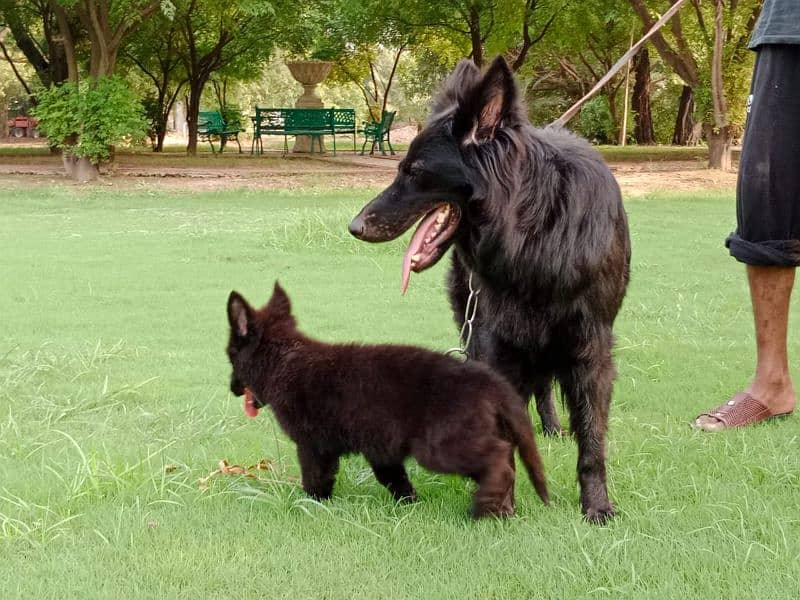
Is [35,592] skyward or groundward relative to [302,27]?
groundward

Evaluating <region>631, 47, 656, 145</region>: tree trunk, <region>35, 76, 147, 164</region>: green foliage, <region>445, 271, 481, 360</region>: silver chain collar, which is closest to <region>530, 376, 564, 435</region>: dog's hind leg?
<region>445, 271, 481, 360</region>: silver chain collar

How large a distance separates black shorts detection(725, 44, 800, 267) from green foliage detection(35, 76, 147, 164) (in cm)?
1595

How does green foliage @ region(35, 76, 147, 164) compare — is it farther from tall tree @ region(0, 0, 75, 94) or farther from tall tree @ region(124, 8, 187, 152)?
tall tree @ region(124, 8, 187, 152)

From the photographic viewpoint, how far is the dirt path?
1886 cm

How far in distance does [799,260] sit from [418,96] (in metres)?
47.0

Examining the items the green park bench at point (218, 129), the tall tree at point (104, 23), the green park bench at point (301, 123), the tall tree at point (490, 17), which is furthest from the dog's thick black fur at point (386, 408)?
the green park bench at point (218, 129)

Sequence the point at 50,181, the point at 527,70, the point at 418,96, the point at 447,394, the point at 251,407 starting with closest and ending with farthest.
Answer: the point at 447,394, the point at 251,407, the point at 50,181, the point at 527,70, the point at 418,96

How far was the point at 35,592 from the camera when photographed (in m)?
2.98

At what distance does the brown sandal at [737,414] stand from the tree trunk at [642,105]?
116 feet

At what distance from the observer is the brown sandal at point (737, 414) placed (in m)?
4.77

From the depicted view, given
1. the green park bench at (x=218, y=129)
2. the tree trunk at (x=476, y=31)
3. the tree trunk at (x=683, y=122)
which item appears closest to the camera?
the tree trunk at (x=476, y=31)

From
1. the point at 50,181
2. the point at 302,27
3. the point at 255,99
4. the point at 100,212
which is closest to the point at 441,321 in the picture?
the point at 100,212

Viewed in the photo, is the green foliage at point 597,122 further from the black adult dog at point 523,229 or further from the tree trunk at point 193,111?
the black adult dog at point 523,229

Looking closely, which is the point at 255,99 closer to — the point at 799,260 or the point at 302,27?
the point at 302,27
